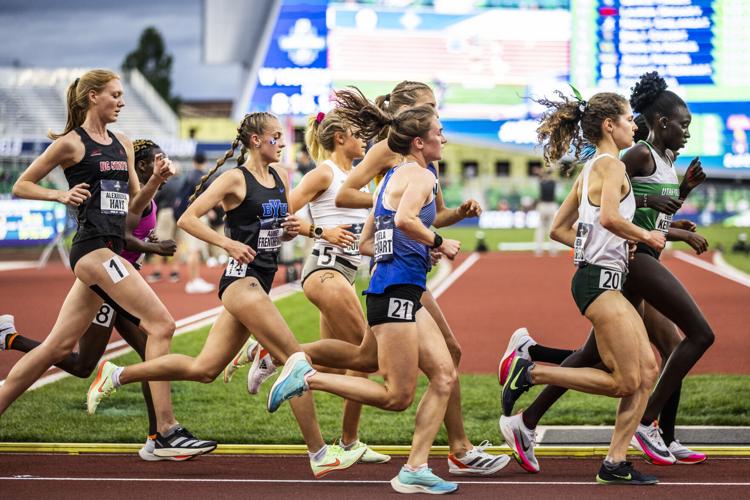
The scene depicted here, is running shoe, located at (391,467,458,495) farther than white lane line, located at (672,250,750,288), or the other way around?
white lane line, located at (672,250,750,288)

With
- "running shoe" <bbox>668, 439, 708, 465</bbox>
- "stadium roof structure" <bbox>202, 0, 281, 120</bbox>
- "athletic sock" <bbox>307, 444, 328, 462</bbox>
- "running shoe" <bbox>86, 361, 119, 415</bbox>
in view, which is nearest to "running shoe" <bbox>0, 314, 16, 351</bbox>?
"running shoe" <bbox>86, 361, 119, 415</bbox>

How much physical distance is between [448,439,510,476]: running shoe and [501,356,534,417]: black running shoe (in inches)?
14.2

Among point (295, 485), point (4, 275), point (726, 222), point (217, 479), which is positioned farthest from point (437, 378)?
point (726, 222)

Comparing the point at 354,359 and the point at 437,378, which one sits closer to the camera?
the point at 437,378

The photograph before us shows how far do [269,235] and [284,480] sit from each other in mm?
1451

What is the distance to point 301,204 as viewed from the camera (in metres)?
7.96

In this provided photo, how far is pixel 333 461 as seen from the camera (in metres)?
7.05

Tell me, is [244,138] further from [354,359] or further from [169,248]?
[354,359]

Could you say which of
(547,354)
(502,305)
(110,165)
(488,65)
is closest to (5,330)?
(110,165)

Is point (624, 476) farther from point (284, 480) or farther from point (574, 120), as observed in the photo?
point (574, 120)

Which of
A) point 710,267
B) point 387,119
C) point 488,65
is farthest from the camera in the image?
point 488,65

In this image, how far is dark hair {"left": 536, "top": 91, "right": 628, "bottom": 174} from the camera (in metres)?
7.16

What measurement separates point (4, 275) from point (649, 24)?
15640 mm

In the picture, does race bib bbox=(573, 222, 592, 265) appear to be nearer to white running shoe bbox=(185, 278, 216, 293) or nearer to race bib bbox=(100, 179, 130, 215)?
race bib bbox=(100, 179, 130, 215)
